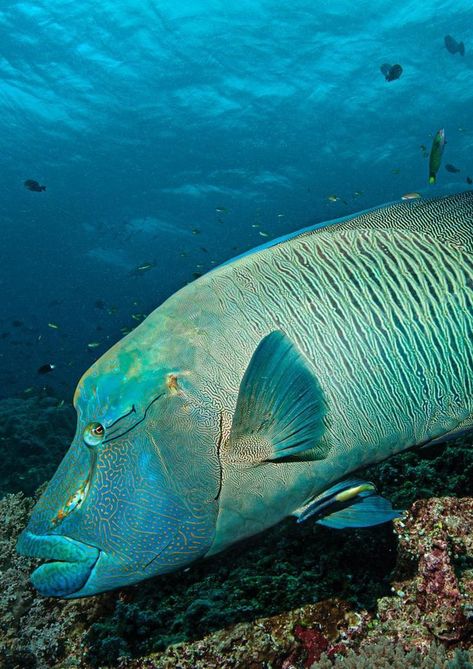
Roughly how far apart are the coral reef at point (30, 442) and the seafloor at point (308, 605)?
8.44 m

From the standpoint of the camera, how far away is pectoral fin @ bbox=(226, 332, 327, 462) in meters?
1.36

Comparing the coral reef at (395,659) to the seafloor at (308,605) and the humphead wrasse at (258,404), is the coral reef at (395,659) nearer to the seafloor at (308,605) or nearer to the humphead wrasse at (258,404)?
the seafloor at (308,605)

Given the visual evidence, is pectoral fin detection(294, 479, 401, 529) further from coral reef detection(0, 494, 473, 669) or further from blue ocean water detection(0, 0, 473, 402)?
blue ocean water detection(0, 0, 473, 402)

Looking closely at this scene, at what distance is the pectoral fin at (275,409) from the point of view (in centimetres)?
136

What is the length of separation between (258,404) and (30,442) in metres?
14.0

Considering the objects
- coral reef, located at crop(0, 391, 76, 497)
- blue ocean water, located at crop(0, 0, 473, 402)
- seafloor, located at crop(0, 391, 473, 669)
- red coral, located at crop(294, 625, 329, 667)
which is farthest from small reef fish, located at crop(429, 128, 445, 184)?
coral reef, located at crop(0, 391, 76, 497)

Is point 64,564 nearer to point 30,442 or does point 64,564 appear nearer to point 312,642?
point 312,642

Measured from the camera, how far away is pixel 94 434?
1.45m

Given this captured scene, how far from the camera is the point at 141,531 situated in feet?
4.43

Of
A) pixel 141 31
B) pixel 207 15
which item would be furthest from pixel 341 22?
pixel 141 31

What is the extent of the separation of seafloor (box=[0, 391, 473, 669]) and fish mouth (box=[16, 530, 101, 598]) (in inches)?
30.8

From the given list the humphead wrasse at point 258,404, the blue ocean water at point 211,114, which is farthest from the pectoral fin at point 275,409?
the blue ocean water at point 211,114

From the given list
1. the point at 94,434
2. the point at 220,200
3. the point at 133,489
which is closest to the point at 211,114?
the point at 220,200

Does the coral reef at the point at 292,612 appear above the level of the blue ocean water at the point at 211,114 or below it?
below
